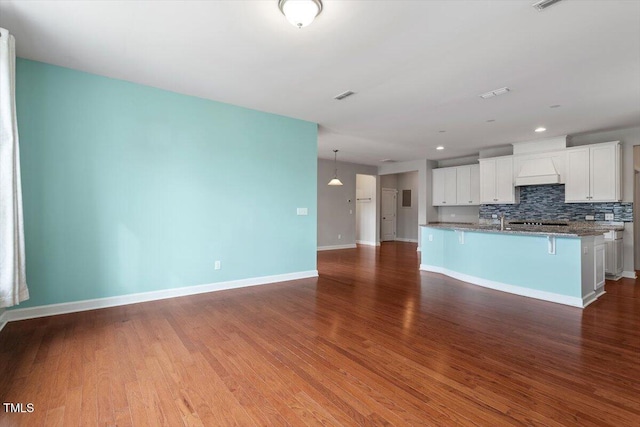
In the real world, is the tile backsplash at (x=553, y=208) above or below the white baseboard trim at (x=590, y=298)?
above

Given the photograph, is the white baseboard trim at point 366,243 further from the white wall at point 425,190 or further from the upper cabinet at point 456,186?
the upper cabinet at point 456,186

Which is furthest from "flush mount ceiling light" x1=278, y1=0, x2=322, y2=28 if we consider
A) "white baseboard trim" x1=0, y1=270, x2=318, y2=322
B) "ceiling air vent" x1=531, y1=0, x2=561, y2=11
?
"white baseboard trim" x1=0, y1=270, x2=318, y2=322

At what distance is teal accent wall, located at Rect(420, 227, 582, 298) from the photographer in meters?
3.83

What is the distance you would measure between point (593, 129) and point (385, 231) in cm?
668

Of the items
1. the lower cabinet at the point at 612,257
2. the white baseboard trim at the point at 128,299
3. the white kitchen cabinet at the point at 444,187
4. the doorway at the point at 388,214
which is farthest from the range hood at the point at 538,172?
the white baseboard trim at the point at 128,299

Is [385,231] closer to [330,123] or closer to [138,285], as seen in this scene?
[330,123]

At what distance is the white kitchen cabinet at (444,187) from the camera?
8586 millimetres

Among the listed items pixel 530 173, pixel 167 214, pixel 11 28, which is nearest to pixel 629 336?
pixel 530 173

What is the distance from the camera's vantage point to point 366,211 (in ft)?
34.7

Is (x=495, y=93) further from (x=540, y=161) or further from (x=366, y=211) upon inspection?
(x=366, y=211)

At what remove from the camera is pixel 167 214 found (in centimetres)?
399

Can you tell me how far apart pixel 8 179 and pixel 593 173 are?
8.51 meters

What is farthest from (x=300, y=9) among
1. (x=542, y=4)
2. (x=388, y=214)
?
(x=388, y=214)

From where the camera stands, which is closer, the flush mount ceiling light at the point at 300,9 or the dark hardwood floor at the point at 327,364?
the dark hardwood floor at the point at 327,364
